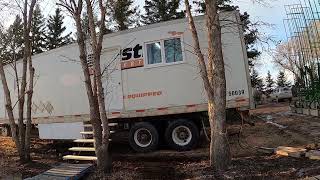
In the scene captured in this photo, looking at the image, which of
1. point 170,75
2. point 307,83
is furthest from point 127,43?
point 307,83

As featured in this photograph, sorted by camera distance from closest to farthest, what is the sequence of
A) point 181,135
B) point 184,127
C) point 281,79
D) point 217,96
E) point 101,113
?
1. point 217,96
2. point 101,113
3. point 184,127
4. point 181,135
5. point 281,79

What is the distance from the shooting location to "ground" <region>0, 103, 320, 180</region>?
8.56 metres

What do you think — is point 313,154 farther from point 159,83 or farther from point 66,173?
point 66,173

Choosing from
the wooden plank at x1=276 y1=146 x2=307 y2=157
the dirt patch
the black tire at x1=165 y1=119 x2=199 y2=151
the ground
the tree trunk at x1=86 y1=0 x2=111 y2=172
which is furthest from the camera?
the black tire at x1=165 y1=119 x2=199 y2=151

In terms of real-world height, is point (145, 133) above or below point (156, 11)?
below

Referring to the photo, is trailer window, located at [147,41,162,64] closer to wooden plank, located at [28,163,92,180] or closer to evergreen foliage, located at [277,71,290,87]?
wooden plank, located at [28,163,92,180]

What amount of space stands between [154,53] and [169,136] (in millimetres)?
2496

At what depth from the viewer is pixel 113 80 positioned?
13.4 metres

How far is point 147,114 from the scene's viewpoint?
12.9 metres

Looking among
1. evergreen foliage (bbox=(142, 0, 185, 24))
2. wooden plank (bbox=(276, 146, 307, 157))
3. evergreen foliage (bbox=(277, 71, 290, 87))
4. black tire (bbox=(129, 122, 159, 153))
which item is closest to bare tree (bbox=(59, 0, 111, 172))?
black tire (bbox=(129, 122, 159, 153))

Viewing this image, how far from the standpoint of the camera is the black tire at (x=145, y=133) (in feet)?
42.1

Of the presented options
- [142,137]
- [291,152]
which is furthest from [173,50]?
[291,152]

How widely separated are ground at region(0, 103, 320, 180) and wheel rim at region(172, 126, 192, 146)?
42cm

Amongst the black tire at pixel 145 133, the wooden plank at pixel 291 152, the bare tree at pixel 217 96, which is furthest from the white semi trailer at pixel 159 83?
the bare tree at pixel 217 96
